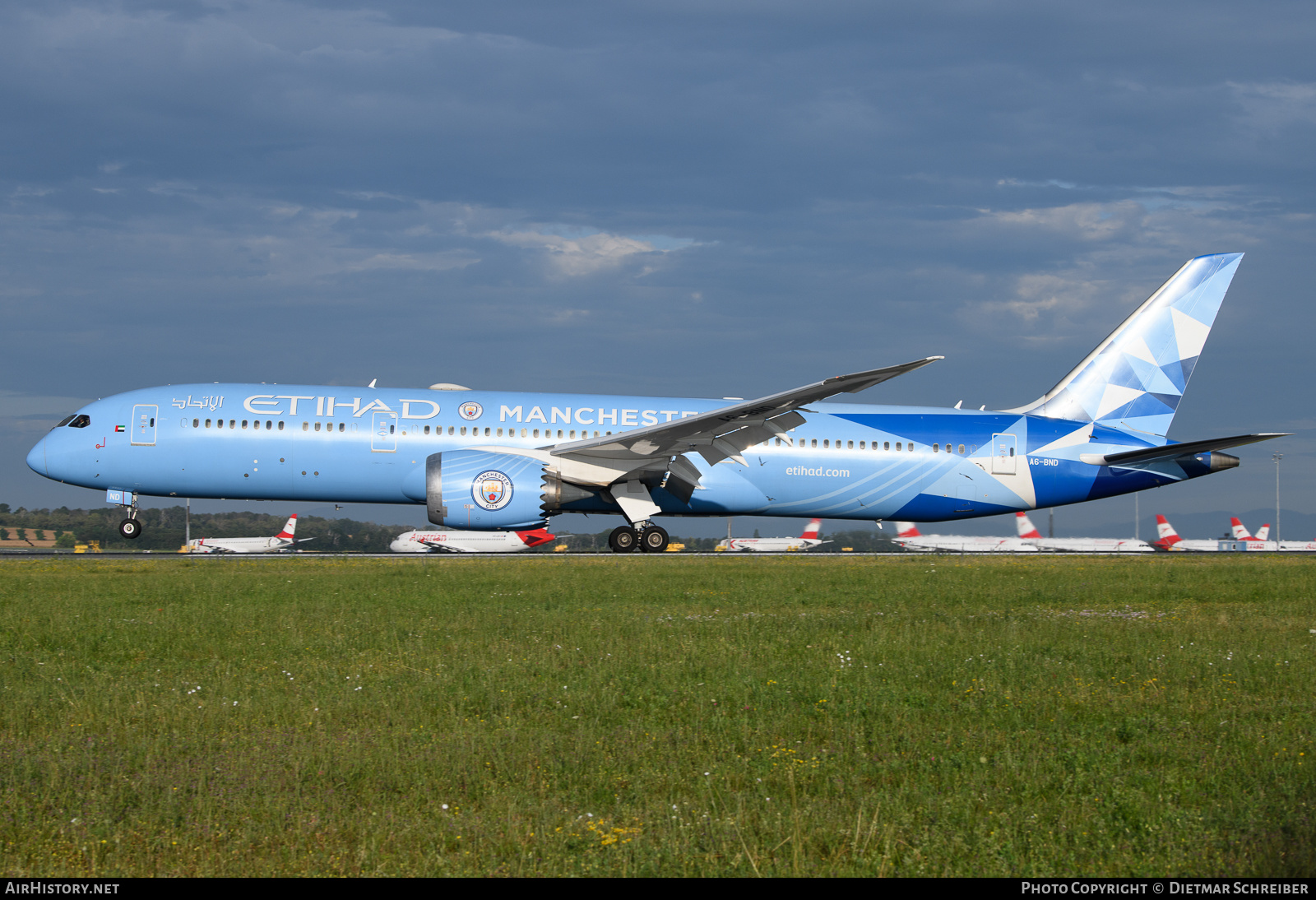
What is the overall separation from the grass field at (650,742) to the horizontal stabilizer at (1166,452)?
45.9 ft

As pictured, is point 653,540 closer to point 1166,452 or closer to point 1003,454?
point 1003,454

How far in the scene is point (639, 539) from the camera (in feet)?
86.9

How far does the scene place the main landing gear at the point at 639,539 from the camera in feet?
86.5

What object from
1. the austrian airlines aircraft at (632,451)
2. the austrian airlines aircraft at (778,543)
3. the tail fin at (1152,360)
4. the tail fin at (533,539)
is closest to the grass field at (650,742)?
the austrian airlines aircraft at (632,451)

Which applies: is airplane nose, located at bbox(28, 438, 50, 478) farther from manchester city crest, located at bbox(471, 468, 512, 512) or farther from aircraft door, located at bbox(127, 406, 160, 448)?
manchester city crest, located at bbox(471, 468, 512, 512)

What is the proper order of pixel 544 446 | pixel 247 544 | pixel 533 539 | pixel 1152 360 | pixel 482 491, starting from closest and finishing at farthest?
pixel 482 491 → pixel 544 446 → pixel 1152 360 → pixel 533 539 → pixel 247 544

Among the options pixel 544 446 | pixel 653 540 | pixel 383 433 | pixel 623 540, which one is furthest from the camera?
pixel 653 540

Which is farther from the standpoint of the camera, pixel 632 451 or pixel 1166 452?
pixel 1166 452

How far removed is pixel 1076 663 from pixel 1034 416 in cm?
2056

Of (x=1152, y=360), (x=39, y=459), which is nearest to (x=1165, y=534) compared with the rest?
(x=1152, y=360)

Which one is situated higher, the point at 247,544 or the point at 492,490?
the point at 492,490

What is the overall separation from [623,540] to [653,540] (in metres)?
0.84

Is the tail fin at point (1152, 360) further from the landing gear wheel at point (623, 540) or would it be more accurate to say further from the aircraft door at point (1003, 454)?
the landing gear wheel at point (623, 540)
